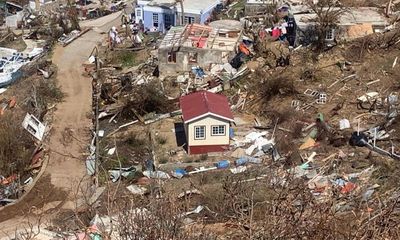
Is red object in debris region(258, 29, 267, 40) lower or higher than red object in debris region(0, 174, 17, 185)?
higher

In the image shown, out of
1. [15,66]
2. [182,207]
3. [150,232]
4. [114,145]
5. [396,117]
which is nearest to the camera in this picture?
[150,232]

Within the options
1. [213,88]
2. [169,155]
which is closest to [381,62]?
[213,88]

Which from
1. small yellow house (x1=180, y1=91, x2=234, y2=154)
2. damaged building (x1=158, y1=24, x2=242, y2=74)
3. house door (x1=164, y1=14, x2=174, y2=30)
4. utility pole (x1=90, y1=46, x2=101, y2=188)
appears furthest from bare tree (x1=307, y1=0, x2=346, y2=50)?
utility pole (x1=90, y1=46, x2=101, y2=188)

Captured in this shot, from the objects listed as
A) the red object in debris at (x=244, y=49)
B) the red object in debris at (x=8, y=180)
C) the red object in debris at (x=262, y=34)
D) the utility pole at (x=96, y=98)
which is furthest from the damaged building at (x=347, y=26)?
the red object in debris at (x=8, y=180)

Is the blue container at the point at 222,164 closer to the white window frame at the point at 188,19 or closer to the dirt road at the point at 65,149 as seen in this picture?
the dirt road at the point at 65,149

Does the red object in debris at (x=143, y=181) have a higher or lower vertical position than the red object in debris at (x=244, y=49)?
lower

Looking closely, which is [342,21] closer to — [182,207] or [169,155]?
[169,155]

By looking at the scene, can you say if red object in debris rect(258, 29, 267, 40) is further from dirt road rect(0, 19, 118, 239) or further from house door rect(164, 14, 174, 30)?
dirt road rect(0, 19, 118, 239)
